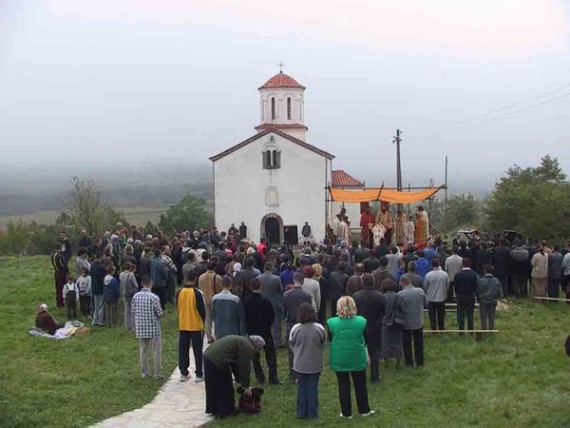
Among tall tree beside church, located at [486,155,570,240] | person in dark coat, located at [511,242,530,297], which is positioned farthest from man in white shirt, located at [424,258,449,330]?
tall tree beside church, located at [486,155,570,240]

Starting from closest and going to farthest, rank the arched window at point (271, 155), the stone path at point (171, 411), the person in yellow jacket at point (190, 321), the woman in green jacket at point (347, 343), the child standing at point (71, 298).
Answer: the woman in green jacket at point (347, 343) → the stone path at point (171, 411) → the person in yellow jacket at point (190, 321) → the child standing at point (71, 298) → the arched window at point (271, 155)

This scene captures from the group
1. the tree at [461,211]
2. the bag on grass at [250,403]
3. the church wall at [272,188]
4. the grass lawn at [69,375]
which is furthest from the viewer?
the tree at [461,211]

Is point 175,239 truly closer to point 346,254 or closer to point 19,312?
point 19,312

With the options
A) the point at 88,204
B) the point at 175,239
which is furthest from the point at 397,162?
the point at 175,239

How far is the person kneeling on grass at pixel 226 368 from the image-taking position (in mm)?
10031

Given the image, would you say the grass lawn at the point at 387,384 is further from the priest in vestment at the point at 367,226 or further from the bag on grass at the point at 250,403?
the priest in vestment at the point at 367,226

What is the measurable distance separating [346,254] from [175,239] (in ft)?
21.0

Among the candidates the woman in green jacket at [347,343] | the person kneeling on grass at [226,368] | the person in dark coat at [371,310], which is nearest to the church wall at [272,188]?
the person in dark coat at [371,310]

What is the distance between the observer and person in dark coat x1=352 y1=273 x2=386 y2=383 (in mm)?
11523

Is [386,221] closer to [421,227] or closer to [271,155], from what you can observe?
[421,227]

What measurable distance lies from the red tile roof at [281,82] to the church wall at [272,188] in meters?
6.85

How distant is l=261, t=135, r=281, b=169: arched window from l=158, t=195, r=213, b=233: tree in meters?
31.3

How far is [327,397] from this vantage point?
1121cm

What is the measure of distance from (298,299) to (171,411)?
2616mm
